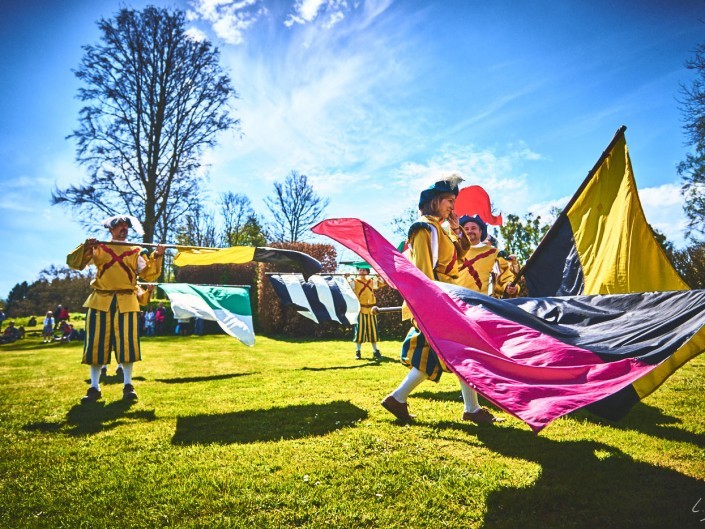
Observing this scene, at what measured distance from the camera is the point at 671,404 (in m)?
4.79

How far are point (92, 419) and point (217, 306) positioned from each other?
3605mm

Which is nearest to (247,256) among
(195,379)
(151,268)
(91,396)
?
(151,268)

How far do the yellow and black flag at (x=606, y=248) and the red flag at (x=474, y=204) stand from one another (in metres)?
1.46

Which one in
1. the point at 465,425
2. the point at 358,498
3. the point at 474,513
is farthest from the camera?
the point at 465,425

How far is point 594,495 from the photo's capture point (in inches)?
101

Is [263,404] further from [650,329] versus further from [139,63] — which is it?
[139,63]

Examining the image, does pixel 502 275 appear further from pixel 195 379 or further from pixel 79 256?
pixel 79 256

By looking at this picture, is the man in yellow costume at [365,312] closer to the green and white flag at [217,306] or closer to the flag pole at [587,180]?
the green and white flag at [217,306]

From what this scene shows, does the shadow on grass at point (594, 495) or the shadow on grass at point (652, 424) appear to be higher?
the shadow on grass at point (594, 495)

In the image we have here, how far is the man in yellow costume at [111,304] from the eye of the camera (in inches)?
221

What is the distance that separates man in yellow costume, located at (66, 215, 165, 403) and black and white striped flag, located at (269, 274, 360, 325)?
480 cm

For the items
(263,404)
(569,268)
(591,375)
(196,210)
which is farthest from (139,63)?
(591,375)

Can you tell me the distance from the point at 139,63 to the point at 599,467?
22675 millimetres

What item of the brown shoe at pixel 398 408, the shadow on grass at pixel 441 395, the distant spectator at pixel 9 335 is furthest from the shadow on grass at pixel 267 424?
the distant spectator at pixel 9 335
